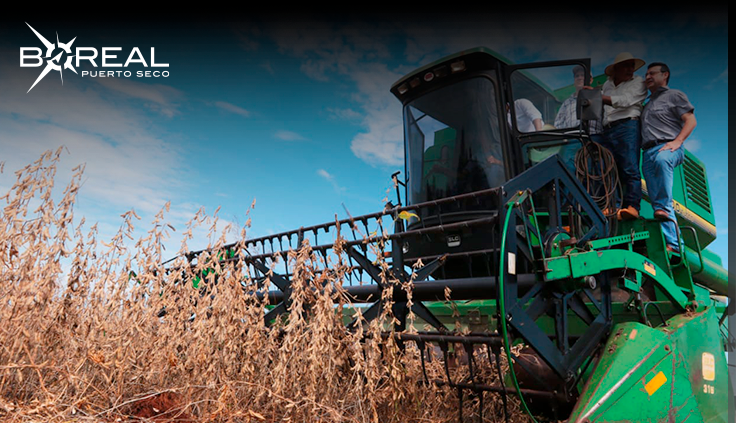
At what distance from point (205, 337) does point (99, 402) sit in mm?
616

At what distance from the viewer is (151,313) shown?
3.34 meters

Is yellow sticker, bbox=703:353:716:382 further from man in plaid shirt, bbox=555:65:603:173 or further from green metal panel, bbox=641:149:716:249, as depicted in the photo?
green metal panel, bbox=641:149:716:249

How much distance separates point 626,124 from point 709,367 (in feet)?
6.58

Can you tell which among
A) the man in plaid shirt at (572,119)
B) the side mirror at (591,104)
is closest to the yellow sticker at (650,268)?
the man in plaid shirt at (572,119)

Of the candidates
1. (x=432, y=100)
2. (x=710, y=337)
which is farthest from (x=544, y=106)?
(x=710, y=337)

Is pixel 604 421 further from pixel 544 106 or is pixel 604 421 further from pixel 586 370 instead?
pixel 544 106

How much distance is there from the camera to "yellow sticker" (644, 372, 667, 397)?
3169 mm

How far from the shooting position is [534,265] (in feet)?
10.1

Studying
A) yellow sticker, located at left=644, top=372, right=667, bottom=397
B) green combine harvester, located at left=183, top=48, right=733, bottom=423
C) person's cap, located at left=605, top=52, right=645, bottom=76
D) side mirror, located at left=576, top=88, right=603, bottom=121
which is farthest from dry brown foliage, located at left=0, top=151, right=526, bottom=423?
person's cap, located at left=605, top=52, right=645, bottom=76

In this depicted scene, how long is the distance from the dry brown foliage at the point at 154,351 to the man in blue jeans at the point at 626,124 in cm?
247

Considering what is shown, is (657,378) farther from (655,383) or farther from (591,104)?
(591,104)

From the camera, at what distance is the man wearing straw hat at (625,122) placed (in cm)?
459

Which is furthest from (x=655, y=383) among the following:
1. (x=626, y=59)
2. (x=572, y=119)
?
(x=626, y=59)

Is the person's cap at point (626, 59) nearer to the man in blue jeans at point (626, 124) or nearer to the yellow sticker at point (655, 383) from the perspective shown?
the man in blue jeans at point (626, 124)
